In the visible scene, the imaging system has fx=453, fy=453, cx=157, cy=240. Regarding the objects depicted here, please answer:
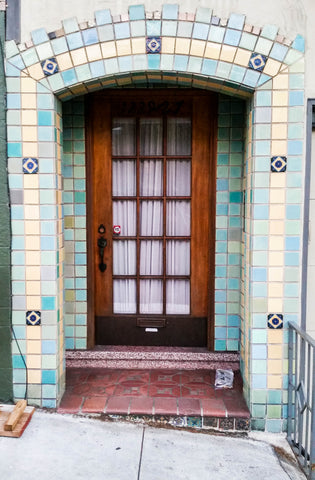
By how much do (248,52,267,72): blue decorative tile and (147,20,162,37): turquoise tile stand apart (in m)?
0.68

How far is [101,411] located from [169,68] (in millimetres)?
2579

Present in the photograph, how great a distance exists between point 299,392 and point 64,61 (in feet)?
9.47

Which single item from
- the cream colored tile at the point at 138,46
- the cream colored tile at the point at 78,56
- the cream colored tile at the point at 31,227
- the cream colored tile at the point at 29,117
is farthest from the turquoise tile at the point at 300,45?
the cream colored tile at the point at 31,227

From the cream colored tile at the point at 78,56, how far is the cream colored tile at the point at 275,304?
7.24ft

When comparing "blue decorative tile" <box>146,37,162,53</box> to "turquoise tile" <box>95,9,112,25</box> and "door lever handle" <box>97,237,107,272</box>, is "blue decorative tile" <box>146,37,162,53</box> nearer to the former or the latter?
"turquoise tile" <box>95,9,112,25</box>

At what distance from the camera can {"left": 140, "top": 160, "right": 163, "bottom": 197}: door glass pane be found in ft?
13.6

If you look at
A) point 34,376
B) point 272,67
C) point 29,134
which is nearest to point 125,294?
point 34,376

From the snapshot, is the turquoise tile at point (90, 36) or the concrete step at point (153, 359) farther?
the concrete step at point (153, 359)

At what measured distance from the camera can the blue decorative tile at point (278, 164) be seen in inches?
129

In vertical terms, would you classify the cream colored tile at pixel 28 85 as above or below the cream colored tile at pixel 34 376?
above

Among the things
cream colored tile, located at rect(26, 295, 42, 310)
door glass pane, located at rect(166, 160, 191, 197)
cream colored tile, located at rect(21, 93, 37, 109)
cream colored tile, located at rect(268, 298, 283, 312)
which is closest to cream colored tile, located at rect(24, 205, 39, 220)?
cream colored tile, located at rect(26, 295, 42, 310)

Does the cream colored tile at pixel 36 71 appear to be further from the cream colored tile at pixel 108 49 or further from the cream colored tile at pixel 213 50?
the cream colored tile at pixel 213 50

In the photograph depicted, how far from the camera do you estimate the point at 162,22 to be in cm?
318

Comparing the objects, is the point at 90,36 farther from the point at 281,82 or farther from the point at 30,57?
the point at 281,82
